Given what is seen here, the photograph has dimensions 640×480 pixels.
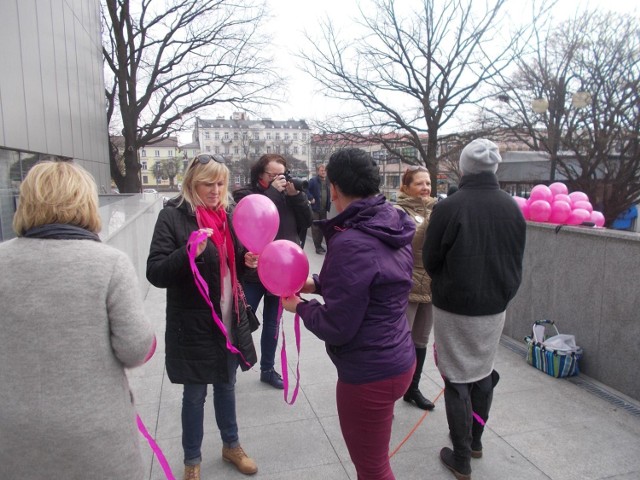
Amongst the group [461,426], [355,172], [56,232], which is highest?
[355,172]

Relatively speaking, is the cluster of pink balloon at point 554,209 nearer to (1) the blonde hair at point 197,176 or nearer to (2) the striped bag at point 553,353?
(2) the striped bag at point 553,353

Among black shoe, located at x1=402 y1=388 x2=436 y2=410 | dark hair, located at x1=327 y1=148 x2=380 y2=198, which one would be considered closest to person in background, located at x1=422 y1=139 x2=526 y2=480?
black shoe, located at x1=402 y1=388 x2=436 y2=410

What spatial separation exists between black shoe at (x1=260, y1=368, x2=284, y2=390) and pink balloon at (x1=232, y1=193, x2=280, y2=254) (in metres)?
1.67

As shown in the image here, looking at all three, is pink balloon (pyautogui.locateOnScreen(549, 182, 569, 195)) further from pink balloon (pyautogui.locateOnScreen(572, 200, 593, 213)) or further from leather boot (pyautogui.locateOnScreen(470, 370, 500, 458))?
leather boot (pyautogui.locateOnScreen(470, 370, 500, 458))

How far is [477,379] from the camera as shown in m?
2.78

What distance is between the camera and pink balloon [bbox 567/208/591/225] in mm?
6094

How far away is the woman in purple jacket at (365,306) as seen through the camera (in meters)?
1.87

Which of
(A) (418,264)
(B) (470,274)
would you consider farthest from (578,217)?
(B) (470,274)

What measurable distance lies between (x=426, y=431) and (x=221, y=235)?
1.99 meters

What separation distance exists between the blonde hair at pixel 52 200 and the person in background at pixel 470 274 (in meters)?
1.84

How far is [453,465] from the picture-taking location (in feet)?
9.19

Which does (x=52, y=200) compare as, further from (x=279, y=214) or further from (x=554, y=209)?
(x=554, y=209)

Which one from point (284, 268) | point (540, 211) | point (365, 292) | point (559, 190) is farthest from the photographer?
point (559, 190)

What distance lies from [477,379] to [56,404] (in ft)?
7.27
